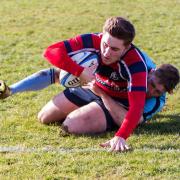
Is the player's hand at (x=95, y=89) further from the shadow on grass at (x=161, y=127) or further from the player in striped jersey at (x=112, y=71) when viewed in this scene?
the shadow on grass at (x=161, y=127)

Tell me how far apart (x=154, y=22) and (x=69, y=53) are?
6.86 metres

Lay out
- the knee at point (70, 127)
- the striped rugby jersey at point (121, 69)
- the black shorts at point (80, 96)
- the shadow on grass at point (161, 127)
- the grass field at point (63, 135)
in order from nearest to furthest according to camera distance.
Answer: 1. the grass field at point (63, 135)
2. the striped rugby jersey at point (121, 69)
3. the knee at point (70, 127)
4. the shadow on grass at point (161, 127)
5. the black shorts at point (80, 96)

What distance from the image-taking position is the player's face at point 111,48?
4961 millimetres

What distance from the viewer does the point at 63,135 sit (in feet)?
17.9

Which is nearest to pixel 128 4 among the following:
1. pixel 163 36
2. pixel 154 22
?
pixel 154 22

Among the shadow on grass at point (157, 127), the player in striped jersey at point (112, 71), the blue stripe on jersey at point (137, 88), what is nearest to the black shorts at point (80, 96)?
the player in striped jersey at point (112, 71)

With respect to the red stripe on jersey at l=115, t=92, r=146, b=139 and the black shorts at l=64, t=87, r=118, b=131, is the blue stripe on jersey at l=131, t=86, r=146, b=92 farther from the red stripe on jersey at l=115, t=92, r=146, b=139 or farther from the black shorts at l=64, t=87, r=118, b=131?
the black shorts at l=64, t=87, r=118, b=131

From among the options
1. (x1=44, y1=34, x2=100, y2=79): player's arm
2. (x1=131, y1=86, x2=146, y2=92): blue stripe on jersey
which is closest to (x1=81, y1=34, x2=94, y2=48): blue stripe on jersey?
(x1=44, y1=34, x2=100, y2=79): player's arm

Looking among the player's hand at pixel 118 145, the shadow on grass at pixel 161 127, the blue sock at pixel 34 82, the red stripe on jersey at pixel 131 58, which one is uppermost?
the red stripe on jersey at pixel 131 58

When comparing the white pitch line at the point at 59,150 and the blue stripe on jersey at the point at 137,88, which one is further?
the blue stripe on jersey at the point at 137,88

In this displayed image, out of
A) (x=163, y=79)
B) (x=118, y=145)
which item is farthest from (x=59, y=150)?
(x=163, y=79)

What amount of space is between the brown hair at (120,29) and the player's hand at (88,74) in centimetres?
46

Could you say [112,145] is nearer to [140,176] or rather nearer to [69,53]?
[140,176]

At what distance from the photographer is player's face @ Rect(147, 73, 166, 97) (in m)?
5.55
